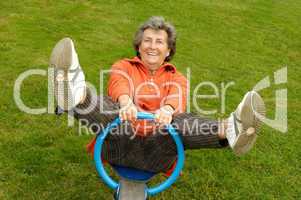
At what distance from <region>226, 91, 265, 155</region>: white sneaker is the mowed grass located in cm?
105

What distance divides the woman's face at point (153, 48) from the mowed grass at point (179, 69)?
1004mm

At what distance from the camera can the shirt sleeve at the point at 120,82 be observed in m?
3.35

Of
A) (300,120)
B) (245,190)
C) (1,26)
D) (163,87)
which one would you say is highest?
(1,26)

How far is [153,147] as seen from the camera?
10.6 ft

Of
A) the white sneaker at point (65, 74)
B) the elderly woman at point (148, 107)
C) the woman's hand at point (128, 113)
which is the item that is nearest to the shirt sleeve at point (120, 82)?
the elderly woman at point (148, 107)

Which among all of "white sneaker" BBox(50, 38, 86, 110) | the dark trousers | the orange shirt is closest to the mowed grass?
the dark trousers

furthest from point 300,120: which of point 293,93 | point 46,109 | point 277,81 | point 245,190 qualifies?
point 46,109

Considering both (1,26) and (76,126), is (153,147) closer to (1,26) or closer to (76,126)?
(76,126)

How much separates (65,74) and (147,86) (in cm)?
80

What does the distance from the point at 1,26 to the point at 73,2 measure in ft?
5.79

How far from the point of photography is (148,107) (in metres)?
3.53

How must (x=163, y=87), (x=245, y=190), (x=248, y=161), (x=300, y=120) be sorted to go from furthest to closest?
1. (x=300, y=120)
2. (x=248, y=161)
3. (x=245, y=190)
4. (x=163, y=87)

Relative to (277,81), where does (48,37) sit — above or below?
above

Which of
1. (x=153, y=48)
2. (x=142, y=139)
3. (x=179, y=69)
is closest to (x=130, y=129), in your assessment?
(x=142, y=139)
